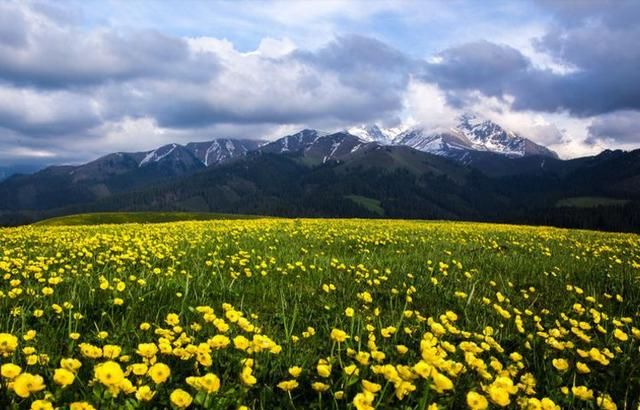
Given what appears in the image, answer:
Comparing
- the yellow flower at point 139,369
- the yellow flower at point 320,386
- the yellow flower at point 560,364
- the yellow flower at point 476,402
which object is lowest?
the yellow flower at point 560,364

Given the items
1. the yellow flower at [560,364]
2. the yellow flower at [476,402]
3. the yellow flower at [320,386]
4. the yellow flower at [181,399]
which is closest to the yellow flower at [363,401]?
the yellow flower at [320,386]

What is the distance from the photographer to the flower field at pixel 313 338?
116 inches

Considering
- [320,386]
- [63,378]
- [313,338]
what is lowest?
[313,338]

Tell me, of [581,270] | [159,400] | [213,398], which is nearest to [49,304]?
[159,400]

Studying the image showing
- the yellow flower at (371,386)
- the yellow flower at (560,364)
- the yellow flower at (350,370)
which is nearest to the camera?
the yellow flower at (371,386)

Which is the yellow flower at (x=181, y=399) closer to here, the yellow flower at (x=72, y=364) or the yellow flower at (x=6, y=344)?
the yellow flower at (x=72, y=364)

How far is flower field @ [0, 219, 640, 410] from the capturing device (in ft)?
9.65

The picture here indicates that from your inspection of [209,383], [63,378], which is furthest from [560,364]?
[63,378]

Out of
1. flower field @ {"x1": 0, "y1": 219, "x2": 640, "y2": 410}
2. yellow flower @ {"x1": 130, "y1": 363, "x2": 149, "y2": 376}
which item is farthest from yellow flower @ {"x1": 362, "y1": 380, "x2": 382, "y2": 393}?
yellow flower @ {"x1": 130, "y1": 363, "x2": 149, "y2": 376}

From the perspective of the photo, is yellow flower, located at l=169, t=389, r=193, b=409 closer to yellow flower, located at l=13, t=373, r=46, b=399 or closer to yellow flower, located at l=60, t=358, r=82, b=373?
yellow flower, located at l=13, t=373, r=46, b=399

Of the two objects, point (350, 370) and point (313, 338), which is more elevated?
point (350, 370)

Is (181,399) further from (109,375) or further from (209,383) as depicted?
(109,375)

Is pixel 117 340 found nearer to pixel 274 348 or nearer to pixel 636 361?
pixel 274 348

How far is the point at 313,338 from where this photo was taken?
4.83 m
